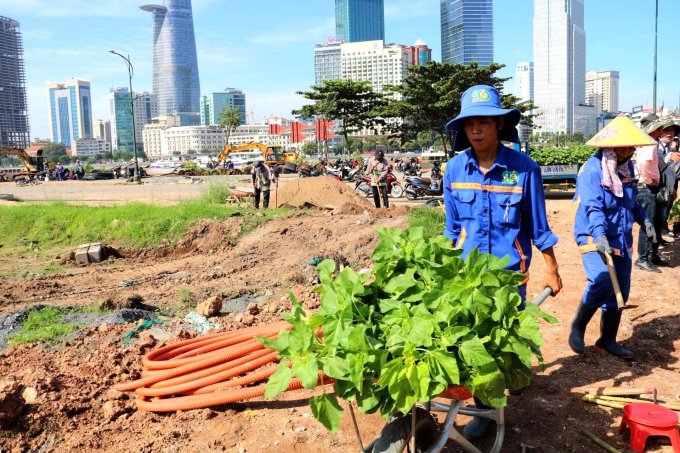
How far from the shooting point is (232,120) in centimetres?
6494

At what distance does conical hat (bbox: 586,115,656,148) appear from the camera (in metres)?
3.68

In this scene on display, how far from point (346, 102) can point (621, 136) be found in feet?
106

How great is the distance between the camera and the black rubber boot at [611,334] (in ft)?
13.0

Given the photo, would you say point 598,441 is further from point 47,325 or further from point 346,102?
point 346,102

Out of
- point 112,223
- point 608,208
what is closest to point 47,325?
point 608,208

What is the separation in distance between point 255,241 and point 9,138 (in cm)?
11691

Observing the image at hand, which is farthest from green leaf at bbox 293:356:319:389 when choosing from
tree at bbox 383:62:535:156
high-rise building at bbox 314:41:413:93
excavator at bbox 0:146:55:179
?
high-rise building at bbox 314:41:413:93

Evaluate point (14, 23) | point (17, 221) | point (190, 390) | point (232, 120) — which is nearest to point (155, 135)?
point (14, 23)

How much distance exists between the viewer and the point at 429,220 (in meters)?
9.06

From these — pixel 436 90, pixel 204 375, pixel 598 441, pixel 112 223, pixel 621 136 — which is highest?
pixel 436 90

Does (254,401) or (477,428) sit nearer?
(477,428)

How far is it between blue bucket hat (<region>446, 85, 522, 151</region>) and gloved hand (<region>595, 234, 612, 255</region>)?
98 centimetres

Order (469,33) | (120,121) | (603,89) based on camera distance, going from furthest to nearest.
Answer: (120,121), (603,89), (469,33)

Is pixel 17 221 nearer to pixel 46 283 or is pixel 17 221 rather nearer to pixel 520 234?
pixel 46 283
